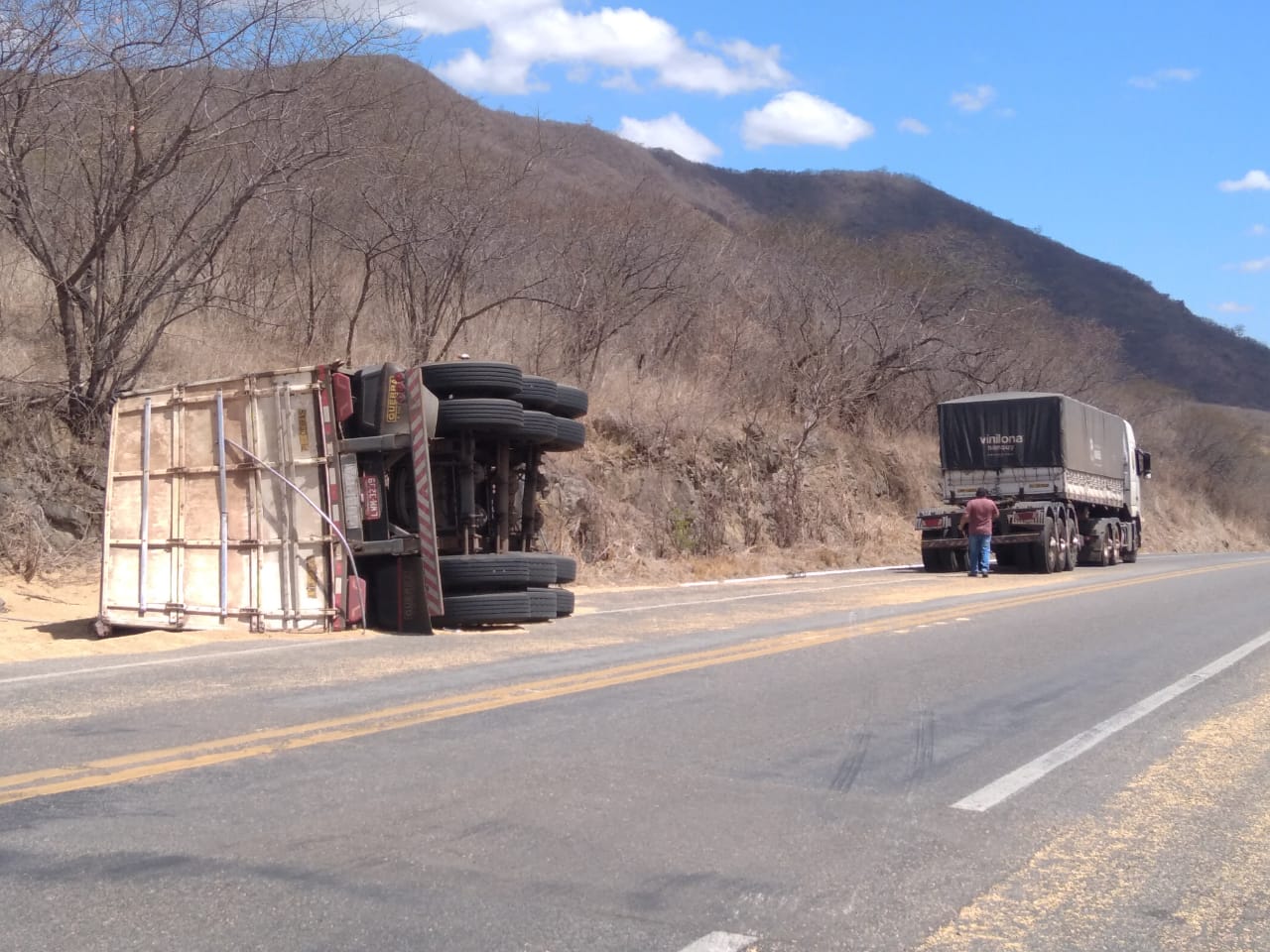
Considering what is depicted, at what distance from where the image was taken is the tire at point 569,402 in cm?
1498

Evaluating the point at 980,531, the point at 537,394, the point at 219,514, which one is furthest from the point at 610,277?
the point at 219,514

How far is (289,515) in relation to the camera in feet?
40.6

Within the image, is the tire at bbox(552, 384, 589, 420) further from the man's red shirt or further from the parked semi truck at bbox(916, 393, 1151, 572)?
the parked semi truck at bbox(916, 393, 1151, 572)

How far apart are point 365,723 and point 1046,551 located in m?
21.7

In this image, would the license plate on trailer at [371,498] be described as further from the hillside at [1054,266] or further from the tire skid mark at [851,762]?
the hillside at [1054,266]

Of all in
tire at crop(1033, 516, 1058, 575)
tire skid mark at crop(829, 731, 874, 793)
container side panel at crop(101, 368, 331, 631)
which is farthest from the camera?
tire at crop(1033, 516, 1058, 575)

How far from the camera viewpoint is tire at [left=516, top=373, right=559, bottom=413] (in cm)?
1430

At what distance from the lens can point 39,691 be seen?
8.45m

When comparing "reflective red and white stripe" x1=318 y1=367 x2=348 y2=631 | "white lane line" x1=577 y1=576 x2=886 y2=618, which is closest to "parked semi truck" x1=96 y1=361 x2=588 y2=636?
"reflective red and white stripe" x1=318 y1=367 x2=348 y2=631

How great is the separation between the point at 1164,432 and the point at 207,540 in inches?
2644

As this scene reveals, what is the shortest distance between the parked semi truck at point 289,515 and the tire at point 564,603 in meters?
0.54

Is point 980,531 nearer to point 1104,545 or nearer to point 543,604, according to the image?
point 1104,545

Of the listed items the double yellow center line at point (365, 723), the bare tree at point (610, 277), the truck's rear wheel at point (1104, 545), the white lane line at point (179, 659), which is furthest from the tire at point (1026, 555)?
the white lane line at point (179, 659)

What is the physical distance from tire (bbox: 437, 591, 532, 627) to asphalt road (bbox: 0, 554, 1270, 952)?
5.70ft
